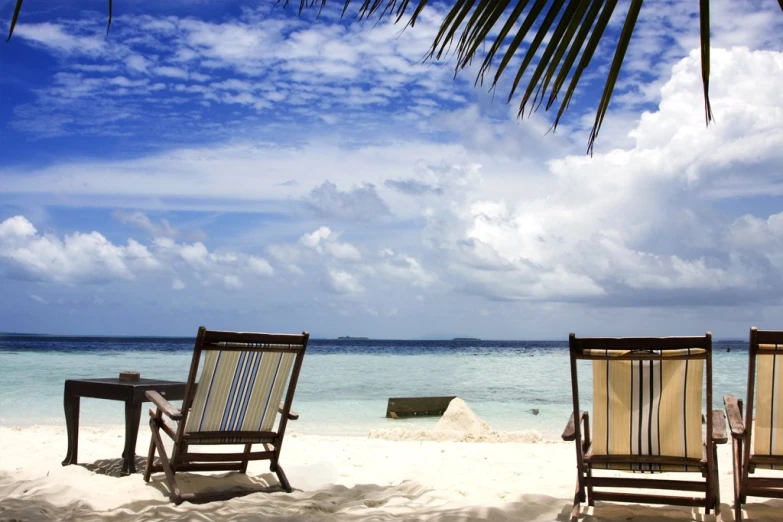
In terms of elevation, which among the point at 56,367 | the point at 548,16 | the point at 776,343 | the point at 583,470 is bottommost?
the point at 56,367

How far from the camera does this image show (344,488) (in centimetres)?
460

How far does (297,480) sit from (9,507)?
1.77 meters

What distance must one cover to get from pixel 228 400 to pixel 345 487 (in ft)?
3.21

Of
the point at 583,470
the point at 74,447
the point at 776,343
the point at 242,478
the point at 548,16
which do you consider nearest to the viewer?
the point at 548,16

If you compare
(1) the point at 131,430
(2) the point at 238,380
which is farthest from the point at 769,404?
(1) the point at 131,430

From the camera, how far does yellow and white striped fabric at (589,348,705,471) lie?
140 inches

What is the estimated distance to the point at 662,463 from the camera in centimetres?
358

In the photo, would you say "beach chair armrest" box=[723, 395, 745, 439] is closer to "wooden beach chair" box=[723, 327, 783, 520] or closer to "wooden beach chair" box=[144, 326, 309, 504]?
"wooden beach chair" box=[723, 327, 783, 520]

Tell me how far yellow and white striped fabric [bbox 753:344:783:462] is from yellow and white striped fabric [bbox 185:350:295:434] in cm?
236

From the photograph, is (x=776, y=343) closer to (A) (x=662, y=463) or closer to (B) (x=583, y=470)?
(A) (x=662, y=463)

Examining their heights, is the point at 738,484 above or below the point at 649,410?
below

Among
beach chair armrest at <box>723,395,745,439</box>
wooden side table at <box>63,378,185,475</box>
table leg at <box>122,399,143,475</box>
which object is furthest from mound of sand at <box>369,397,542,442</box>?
beach chair armrest at <box>723,395,745,439</box>

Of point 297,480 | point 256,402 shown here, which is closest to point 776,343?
point 256,402

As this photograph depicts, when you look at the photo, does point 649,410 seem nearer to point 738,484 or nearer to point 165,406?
point 738,484
